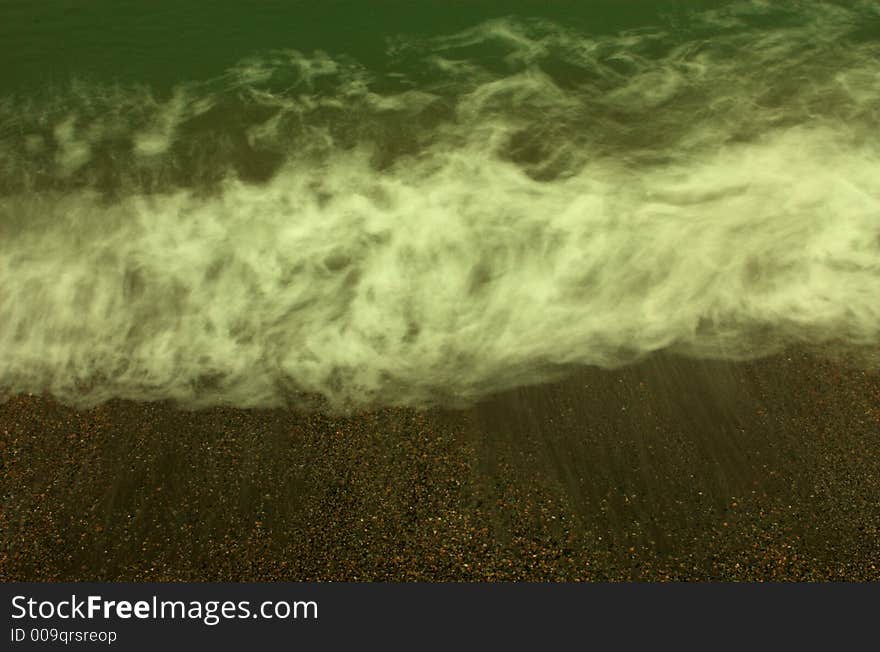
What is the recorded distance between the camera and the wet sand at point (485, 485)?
18.2 ft

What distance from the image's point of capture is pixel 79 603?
5.48 meters

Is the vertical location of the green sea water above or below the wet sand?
above

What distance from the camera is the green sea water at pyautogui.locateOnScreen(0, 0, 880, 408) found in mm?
6738

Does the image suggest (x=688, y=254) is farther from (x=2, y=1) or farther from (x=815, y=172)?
(x=2, y=1)

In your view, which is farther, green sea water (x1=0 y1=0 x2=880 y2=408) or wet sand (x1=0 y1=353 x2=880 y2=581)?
green sea water (x1=0 y1=0 x2=880 y2=408)

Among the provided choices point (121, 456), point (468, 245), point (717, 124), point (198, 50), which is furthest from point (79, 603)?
point (717, 124)

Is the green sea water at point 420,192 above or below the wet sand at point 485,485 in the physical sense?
above

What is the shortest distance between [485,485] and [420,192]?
3752 mm

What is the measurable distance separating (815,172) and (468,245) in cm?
430

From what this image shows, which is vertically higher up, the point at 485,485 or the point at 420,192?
the point at 420,192

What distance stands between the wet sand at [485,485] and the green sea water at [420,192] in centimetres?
38

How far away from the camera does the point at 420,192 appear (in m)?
8.03

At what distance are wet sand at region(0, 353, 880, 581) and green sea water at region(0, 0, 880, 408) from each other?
0.38m

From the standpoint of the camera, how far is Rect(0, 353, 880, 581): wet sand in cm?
554
